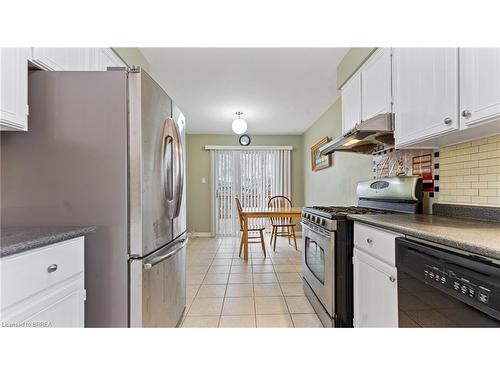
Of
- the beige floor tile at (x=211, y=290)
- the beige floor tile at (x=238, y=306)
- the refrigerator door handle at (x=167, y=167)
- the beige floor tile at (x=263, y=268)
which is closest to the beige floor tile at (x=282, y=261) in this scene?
the beige floor tile at (x=263, y=268)

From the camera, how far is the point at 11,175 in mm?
1244

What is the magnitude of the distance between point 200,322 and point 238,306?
0.39 meters

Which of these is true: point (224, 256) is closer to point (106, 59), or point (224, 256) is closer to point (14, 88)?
point (106, 59)

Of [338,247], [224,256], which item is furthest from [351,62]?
[224,256]

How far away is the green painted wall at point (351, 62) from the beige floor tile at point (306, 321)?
2176mm

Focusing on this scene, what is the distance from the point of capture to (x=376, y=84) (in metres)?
1.86

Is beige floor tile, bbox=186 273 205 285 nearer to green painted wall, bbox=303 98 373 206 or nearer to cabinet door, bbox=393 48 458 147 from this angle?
green painted wall, bbox=303 98 373 206

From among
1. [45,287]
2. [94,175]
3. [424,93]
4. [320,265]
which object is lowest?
[320,265]

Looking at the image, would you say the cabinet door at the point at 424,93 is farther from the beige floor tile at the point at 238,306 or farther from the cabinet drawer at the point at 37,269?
the cabinet drawer at the point at 37,269

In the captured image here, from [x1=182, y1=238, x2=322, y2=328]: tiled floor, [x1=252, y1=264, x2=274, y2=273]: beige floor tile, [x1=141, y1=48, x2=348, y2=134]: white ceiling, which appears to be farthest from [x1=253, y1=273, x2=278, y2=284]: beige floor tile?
[x1=141, y1=48, x2=348, y2=134]: white ceiling

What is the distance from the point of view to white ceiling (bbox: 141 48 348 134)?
2.33 m

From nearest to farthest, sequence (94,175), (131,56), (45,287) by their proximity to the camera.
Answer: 1. (45,287)
2. (94,175)
3. (131,56)
